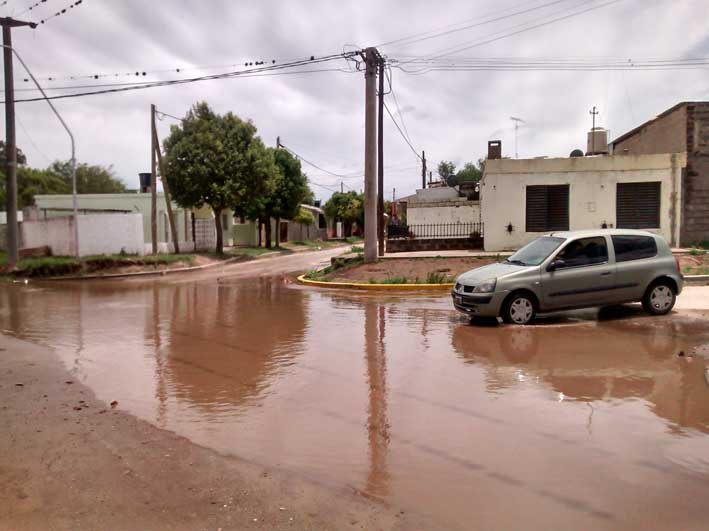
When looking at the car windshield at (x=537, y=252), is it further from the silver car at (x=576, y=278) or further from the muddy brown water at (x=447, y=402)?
the muddy brown water at (x=447, y=402)

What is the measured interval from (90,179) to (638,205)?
60.4 metres

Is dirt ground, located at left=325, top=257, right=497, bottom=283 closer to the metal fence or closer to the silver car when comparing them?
the silver car

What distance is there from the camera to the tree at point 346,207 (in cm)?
6194

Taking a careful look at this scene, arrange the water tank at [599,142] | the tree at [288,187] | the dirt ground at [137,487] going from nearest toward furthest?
the dirt ground at [137,487]
the water tank at [599,142]
the tree at [288,187]

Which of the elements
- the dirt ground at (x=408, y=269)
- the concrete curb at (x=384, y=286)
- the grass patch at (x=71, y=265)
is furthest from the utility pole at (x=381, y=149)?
the grass patch at (x=71, y=265)

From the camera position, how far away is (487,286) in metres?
9.46

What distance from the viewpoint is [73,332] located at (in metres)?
10.2

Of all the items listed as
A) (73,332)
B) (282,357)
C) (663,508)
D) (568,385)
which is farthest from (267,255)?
(663,508)

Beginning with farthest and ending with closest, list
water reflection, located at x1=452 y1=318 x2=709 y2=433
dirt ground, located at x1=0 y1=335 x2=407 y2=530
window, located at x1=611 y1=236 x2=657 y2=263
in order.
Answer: window, located at x1=611 y1=236 x2=657 y2=263 → water reflection, located at x1=452 y1=318 x2=709 y2=433 → dirt ground, located at x1=0 y1=335 x2=407 y2=530

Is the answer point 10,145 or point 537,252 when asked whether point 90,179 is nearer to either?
point 10,145

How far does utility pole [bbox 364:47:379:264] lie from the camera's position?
19.5 metres

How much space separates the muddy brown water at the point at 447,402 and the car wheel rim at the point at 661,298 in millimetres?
395

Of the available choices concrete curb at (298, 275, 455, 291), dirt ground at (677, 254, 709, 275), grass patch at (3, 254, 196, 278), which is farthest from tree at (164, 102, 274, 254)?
dirt ground at (677, 254, 709, 275)

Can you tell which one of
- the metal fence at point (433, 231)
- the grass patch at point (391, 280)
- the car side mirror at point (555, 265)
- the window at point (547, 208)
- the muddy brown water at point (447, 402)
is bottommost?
the muddy brown water at point (447, 402)
